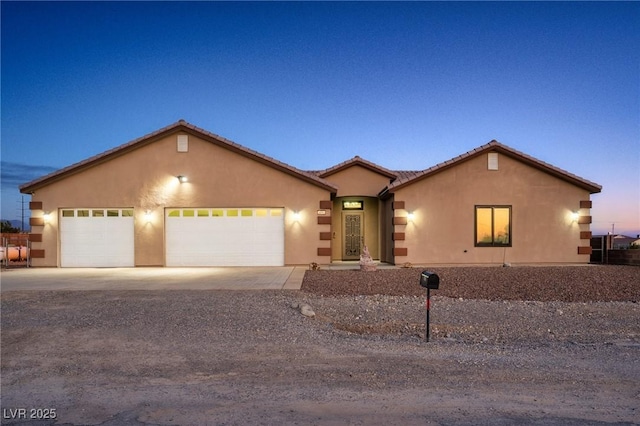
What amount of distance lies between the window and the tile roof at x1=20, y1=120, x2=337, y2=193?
6.08 meters

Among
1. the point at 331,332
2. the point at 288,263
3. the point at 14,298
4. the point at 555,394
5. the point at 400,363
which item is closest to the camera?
the point at 555,394

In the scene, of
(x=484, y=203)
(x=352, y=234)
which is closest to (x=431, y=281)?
(x=484, y=203)

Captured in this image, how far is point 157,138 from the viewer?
17109 millimetres

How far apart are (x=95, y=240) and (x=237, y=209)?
18.4ft

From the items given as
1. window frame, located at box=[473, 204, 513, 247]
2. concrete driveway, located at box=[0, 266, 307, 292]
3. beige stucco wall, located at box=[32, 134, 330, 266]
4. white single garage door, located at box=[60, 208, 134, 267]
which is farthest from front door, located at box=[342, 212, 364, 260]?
white single garage door, located at box=[60, 208, 134, 267]

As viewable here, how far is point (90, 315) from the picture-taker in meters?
8.04

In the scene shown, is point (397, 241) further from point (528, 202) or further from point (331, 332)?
point (331, 332)

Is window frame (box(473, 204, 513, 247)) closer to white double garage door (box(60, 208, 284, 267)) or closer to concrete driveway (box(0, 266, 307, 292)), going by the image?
concrete driveway (box(0, 266, 307, 292))

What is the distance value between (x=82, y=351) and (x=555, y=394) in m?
5.80

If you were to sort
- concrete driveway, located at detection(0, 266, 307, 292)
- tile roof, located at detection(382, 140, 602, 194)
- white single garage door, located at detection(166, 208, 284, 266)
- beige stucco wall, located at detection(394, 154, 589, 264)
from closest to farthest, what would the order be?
1. concrete driveway, located at detection(0, 266, 307, 292)
2. white single garage door, located at detection(166, 208, 284, 266)
3. tile roof, located at detection(382, 140, 602, 194)
4. beige stucco wall, located at detection(394, 154, 589, 264)

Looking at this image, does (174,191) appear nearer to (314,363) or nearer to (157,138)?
(157,138)

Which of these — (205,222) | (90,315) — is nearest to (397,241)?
(205,222)

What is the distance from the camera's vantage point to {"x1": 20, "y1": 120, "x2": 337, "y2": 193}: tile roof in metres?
16.8

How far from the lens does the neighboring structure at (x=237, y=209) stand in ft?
56.0
